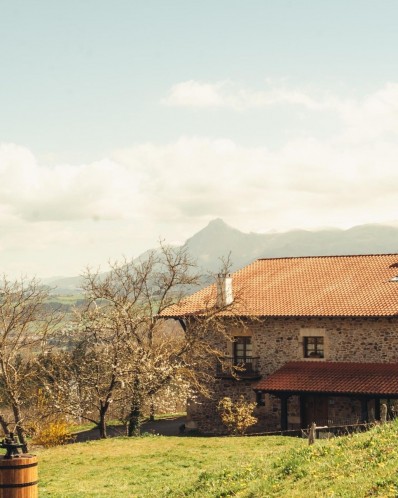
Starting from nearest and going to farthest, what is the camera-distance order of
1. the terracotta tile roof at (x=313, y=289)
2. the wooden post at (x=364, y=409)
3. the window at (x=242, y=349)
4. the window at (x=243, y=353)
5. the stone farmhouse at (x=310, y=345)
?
the wooden post at (x=364, y=409) → the stone farmhouse at (x=310, y=345) → the terracotta tile roof at (x=313, y=289) → the window at (x=243, y=353) → the window at (x=242, y=349)

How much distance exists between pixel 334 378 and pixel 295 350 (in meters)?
2.92

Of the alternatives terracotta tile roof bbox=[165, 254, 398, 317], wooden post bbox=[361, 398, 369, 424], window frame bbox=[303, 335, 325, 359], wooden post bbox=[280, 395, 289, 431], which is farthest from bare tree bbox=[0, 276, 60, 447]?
wooden post bbox=[361, 398, 369, 424]

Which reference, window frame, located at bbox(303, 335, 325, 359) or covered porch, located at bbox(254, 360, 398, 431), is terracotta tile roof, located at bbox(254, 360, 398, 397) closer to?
covered porch, located at bbox(254, 360, 398, 431)

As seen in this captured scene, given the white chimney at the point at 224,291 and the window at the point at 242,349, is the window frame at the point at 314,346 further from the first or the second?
the white chimney at the point at 224,291

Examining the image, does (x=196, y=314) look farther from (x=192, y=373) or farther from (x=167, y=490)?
(x=167, y=490)

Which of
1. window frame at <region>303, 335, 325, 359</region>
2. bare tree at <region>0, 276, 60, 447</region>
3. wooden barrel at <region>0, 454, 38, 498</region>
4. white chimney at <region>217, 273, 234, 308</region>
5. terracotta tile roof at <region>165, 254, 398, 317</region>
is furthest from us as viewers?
white chimney at <region>217, 273, 234, 308</region>

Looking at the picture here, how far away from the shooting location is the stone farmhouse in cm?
2884

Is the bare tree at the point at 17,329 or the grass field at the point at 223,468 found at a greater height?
the bare tree at the point at 17,329

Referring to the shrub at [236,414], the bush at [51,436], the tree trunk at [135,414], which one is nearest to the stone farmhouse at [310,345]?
the shrub at [236,414]

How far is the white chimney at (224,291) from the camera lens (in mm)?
33062

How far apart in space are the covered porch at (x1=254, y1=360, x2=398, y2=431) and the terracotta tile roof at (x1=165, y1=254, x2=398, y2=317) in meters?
2.48

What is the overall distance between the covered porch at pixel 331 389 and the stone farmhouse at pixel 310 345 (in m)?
0.04

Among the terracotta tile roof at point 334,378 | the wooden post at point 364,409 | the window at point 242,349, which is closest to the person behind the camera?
the terracotta tile roof at point 334,378

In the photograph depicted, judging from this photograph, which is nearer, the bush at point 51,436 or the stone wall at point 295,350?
the stone wall at point 295,350
